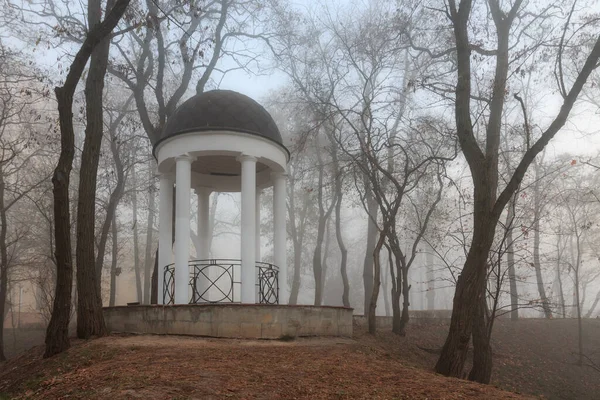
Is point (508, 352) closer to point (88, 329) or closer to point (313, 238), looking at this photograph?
point (88, 329)

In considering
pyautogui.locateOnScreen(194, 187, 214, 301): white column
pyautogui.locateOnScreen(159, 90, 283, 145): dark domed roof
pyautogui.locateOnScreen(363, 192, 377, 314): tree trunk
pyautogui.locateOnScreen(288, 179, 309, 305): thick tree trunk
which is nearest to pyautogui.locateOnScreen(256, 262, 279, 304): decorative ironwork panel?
pyautogui.locateOnScreen(194, 187, 214, 301): white column

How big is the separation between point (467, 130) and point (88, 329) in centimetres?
888

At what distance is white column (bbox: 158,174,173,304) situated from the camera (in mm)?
14398

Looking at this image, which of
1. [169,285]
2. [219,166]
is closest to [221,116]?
[219,166]

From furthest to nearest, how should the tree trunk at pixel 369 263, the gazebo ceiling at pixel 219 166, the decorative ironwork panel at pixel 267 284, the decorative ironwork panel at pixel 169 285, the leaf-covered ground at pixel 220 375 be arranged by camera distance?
1. the tree trunk at pixel 369 263
2. the gazebo ceiling at pixel 219 166
3. the decorative ironwork panel at pixel 267 284
4. the decorative ironwork panel at pixel 169 285
5. the leaf-covered ground at pixel 220 375

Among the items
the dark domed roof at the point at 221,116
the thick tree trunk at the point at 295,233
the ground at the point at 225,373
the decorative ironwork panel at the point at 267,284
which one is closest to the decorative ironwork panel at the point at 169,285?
the decorative ironwork panel at the point at 267,284

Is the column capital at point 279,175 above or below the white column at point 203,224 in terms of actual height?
above

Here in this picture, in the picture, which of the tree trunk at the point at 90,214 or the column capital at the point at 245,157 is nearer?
the tree trunk at the point at 90,214

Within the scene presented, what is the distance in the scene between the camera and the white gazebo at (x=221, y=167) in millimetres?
13188

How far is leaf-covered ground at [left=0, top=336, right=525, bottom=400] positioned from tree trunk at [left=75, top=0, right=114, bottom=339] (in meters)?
0.89

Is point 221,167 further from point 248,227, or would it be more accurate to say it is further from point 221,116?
point 248,227

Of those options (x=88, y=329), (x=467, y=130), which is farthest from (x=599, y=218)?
(x=88, y=329)

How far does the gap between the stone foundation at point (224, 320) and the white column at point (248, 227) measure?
159 centimetres

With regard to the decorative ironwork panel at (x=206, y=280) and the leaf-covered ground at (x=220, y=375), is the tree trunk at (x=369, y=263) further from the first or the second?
the leaf-covered ground at (x=220, y=375)
